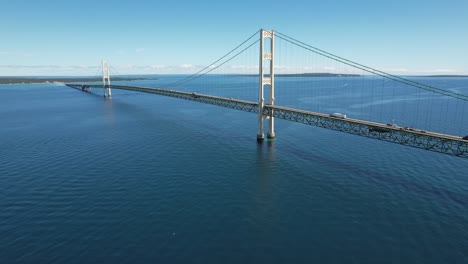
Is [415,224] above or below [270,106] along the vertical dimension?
below

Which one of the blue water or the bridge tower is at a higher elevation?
the bridge tower

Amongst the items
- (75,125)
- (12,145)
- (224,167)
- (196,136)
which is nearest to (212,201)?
(224,167)

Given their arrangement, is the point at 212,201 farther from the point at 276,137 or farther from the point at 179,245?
the point at 276,137

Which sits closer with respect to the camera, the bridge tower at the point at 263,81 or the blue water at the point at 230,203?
the blue water at the point at 230,203

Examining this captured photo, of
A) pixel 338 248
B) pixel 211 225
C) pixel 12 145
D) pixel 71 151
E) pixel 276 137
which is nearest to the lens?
pixel 338 248

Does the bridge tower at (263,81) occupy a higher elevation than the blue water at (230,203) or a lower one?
higher

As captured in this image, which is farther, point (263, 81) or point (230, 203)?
point (263, 81)

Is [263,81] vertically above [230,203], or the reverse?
[263,81]

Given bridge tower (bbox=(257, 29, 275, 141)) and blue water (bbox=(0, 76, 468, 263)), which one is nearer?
blue water (bbox=(0, 76, 468, 263))
